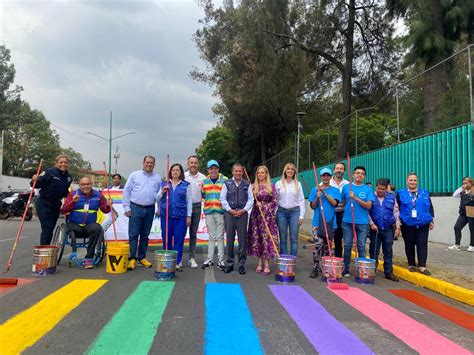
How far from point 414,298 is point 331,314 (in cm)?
193

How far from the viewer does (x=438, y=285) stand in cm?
704

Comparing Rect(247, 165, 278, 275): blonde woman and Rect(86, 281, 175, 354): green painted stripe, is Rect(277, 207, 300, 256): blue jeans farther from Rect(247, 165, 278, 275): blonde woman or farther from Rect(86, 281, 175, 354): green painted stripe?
Rect(86, 281, 175, 354): green painted stripe

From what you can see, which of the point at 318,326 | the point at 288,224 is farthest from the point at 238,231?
the point at 318,326

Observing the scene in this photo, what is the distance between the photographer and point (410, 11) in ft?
65.8

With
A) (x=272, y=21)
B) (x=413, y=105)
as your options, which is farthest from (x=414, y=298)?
(x=272, y=21)

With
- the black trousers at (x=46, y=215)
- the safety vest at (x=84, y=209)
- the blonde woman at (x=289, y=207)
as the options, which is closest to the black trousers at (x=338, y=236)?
the blonde woman at (x=289, y=207)

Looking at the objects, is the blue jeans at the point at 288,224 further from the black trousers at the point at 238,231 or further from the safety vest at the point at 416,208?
the safety vest at the point at 416,208

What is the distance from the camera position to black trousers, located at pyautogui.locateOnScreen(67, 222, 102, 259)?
7.87 meters

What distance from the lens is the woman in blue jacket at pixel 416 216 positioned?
776 centimetres

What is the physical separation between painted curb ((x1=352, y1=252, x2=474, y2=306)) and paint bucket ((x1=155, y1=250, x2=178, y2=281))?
13.8 feet

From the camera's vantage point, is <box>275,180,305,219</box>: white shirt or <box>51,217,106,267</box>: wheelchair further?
<box>51,217,106,267</box>: wheelchair

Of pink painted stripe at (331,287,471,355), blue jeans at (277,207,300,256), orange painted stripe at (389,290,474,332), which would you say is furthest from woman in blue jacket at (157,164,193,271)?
orange painted stripe at (389,290,474,332)

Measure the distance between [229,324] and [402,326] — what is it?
197cm

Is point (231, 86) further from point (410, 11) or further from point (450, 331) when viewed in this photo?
point (450, 331)
